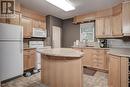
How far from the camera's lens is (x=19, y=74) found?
136 inches

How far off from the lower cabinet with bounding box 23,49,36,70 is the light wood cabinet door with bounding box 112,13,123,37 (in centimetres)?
322

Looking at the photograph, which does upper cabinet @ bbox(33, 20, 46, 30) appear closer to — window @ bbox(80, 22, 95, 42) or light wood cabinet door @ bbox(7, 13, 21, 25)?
light wood cabinet door @ bbox(7, 13, 21, 25)

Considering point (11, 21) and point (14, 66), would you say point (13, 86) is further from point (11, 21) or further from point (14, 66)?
point (11, 21)

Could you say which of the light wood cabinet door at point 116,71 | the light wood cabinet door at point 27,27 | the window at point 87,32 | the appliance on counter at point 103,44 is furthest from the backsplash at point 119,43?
the light wood cabinet door at point 27,27

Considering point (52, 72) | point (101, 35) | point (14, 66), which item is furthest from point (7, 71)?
point (101, 35)

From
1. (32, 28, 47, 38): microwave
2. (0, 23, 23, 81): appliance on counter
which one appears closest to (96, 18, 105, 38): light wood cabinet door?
(32, 28, 47, 38): microwave

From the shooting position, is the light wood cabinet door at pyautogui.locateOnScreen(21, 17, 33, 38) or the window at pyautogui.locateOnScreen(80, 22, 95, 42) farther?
the window at pyautogui.locateOnScreen(80, 22, 95, 42)

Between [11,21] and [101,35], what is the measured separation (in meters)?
3.42

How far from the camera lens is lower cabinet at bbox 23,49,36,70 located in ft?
13.3

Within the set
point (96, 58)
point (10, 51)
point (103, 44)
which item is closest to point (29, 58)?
point (10, 51)

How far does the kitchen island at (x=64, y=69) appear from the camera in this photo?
2.25m

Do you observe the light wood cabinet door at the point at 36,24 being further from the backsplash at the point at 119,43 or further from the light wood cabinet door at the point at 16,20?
the backsplash at the point at 119,43

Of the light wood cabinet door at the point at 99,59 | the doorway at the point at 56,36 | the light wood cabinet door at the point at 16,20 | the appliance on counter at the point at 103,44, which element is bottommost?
the light wood cabinet door at the point at 99,59

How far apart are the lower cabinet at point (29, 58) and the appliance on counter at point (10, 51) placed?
1.95 feet
